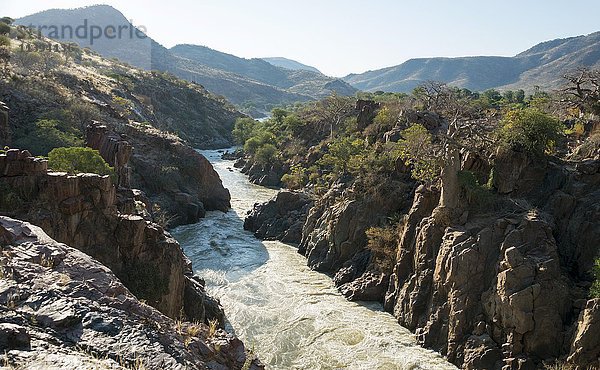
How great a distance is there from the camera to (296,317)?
78.5ft

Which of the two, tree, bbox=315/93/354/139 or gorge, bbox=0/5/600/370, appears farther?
tree, bbox=315/93/354/139

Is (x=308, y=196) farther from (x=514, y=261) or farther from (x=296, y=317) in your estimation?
(x=514, y=261)

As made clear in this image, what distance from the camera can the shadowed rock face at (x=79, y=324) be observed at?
227 inches

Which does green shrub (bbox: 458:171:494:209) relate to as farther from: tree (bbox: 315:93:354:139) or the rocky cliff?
tree (bbox: 315:93:354:139)

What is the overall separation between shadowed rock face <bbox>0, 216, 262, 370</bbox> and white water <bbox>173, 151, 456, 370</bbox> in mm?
10818

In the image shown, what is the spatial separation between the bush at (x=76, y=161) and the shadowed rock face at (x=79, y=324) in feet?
53.6

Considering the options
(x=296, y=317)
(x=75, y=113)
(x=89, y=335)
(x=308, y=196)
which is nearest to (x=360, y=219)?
(x=296, y=317)

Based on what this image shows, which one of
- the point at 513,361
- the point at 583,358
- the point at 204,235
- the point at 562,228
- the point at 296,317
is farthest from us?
the point at 204,235

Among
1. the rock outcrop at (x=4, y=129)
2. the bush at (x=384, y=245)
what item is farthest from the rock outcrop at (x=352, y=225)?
the rock outcrop at (x=4, y=129)

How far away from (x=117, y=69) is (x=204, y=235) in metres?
77.4

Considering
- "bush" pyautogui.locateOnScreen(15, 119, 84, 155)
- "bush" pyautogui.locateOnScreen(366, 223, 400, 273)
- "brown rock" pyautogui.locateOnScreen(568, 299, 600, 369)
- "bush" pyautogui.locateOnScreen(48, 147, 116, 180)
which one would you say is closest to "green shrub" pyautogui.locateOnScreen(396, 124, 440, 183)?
"bush" pyautogui.locateOnScreen(366, 223, 400, 273)

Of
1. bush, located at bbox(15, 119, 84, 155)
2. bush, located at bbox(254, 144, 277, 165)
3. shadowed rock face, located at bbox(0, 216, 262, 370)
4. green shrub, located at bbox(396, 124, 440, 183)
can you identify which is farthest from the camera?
bush, located at bbox(254, 144, 277, 165)

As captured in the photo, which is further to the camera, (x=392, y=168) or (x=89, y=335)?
(x=392, y=168)

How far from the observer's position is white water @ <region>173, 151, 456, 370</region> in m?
20.1
